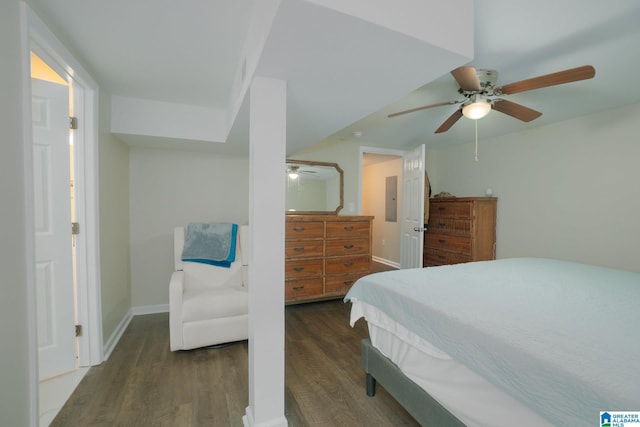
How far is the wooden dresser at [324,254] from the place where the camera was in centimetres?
312

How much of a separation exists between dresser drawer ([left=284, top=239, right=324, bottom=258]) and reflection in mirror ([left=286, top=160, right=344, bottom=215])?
60 centimetres

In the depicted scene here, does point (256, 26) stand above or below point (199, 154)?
above

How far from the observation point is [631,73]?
214 cm

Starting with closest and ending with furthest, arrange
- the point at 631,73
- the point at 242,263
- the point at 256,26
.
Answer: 1. the point at 256,26
2. the point at 631,73
3. the point at 242,263

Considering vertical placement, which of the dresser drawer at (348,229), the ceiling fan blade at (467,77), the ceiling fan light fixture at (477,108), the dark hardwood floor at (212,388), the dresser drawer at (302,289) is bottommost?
the dark hardwood floor at (212,388)

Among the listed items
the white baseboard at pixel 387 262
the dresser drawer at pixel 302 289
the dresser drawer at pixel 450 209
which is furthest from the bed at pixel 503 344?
the white baseboard at pixel 387 262

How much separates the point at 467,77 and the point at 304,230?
6.93 feet

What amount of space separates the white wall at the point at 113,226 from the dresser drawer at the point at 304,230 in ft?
5.36

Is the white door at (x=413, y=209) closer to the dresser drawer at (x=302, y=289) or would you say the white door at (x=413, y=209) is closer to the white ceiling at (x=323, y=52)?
the white ceiling at (x=323, y=52)

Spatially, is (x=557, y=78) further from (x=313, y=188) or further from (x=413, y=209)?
(x=313, y=188)

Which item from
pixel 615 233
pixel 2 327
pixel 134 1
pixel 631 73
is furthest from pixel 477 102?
pixel 2 327

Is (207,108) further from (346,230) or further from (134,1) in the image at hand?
(346,230)

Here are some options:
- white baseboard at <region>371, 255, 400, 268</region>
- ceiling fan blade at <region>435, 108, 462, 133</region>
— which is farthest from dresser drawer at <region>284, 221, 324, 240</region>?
white baseboard at <region>371, 255, 400, 268</region>

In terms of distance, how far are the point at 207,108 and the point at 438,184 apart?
3787mm
